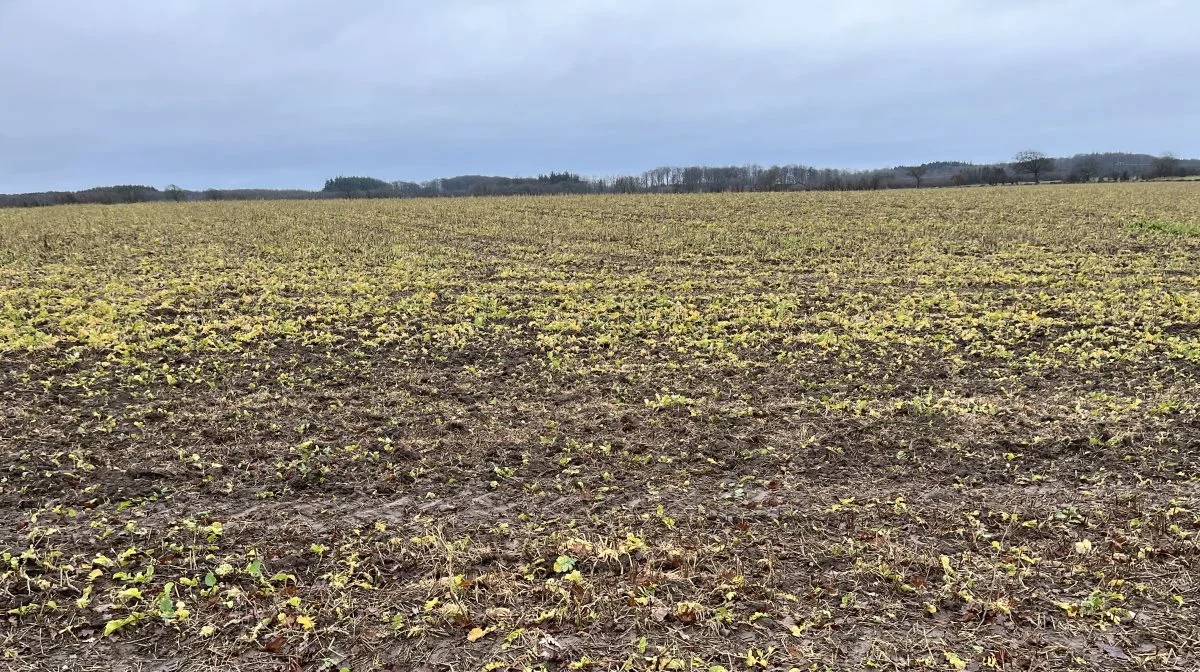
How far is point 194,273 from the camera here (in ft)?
48.0

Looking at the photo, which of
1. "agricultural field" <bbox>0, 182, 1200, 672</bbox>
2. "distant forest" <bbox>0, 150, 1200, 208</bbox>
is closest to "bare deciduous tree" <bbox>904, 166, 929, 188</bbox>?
"distant forest" <bbox>0, 150, 1200, 208</bbox>

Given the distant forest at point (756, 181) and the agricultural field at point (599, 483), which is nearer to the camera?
the agricultural field at point (599, 483)

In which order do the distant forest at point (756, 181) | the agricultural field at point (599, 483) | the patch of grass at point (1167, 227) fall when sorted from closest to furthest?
1. the agricultural field at point (599, 483)
2. the patch of grass at point (1167, 227)
3. the distant forest at point (756, 181)

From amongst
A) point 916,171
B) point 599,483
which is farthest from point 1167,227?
point 916,171

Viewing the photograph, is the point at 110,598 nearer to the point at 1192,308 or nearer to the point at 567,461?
the point at 567,461

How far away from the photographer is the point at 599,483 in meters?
5.07

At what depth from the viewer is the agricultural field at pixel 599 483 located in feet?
11.2

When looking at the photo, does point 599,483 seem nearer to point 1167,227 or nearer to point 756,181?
point 1167,227

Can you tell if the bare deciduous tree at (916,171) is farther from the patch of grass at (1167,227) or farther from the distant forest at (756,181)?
the patch of grass at (1167,227)

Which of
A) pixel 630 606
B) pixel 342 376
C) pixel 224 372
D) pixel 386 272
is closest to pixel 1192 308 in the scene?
pixel 630 606

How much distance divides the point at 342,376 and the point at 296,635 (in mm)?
4575

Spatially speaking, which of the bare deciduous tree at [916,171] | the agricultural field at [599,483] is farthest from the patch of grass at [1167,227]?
the bare deciduous tree at [916,171]

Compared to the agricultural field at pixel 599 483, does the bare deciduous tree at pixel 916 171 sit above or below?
above

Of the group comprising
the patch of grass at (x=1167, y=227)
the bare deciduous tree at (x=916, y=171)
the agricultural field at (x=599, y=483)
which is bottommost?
the agricultural field at (x=599, y=483)
